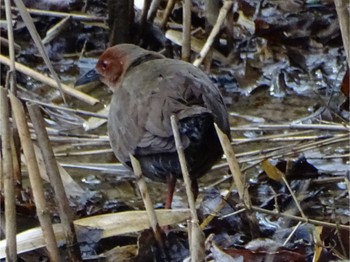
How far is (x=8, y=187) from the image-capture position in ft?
10.7

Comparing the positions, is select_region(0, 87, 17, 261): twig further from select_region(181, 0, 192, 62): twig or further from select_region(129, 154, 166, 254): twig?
select_region(181, 0, 192, 62): twig

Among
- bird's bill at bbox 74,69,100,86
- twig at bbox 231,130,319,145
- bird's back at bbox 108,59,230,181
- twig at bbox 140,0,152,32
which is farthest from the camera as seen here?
twig at bbox 140,0,152,32

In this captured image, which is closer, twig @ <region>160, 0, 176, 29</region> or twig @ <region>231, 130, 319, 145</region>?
twig @ <region>231, 130, 319, 145</region>

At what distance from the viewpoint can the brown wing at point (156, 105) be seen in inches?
152

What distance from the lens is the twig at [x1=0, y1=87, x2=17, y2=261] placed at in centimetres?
323

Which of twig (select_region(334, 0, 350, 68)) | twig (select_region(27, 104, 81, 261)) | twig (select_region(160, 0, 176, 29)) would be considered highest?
twig (select_region(334, 0, 350, 68))

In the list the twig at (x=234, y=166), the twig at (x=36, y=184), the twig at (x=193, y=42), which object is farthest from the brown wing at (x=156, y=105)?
the twig at (x=193, y=42)

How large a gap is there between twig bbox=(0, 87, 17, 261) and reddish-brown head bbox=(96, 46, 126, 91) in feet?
4.86

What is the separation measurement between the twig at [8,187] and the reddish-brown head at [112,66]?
4.86ft

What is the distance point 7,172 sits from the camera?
3.27m

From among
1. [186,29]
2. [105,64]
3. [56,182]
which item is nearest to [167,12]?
[186,29]

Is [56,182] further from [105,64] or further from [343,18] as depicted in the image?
[105,64]

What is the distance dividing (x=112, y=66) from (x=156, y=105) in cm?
93

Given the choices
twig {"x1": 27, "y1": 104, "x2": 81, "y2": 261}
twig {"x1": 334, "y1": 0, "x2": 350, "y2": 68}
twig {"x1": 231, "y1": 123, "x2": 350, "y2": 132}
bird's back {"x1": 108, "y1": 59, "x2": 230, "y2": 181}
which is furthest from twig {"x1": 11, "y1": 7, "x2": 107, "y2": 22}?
twig {"x1": 334, "y1": 0, "x2": 350, "y2": 68}
